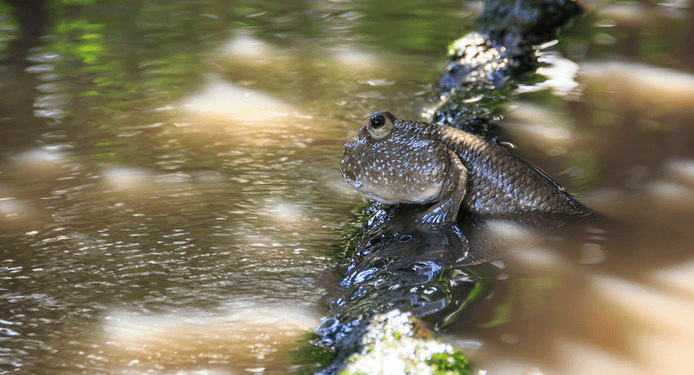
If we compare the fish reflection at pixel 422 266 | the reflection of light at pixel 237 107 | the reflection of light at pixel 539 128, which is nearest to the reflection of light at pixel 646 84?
the reflection of light at pixel 539 128

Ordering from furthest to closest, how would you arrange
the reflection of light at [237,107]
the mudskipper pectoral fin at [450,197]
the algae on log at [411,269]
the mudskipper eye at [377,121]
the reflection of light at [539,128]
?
the reflection of light at [237,107]
the reflection of light at [539,128]
the mudskipper eye at [377,121]
the mudskipper pectoral fin at [450,197]
the algae on log at [411,269]

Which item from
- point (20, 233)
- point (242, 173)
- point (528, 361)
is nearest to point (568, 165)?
point (528, 361)

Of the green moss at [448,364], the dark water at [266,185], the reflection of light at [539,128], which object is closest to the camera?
the green moss at [448,364]

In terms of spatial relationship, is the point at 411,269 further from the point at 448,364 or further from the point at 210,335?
the point at 210,335

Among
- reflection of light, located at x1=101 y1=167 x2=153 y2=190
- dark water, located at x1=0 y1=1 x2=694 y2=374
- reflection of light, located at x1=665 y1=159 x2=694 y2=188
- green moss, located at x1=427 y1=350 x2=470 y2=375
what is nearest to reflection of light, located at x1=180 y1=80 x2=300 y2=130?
dark water, located at x1=0 y1=1 x2=694 y2=374

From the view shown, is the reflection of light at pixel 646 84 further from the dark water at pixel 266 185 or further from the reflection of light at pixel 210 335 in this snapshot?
the reflection of light at pixel 210 335

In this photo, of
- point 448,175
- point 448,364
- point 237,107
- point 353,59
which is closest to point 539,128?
point 448,175
